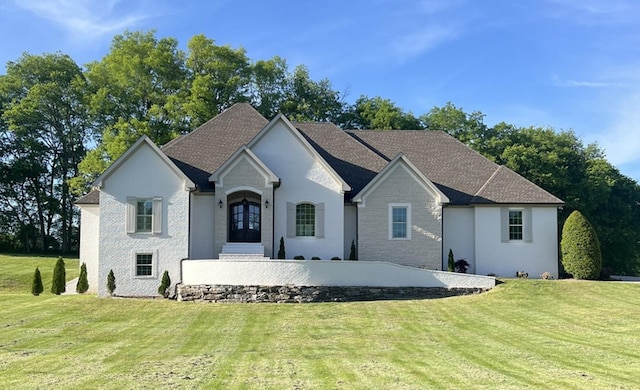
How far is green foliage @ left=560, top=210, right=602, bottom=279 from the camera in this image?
86.8 feet

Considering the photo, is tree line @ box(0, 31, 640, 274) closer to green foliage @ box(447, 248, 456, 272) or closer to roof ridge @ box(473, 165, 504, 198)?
roof ridge @ box(473, 165, 504, 198)

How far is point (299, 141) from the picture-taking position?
27734 millimetres

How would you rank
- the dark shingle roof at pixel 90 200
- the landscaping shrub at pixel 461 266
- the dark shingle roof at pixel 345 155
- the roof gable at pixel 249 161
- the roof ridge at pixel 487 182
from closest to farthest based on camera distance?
1. the roof gable at pixel 249 161
2. the landscaping shrub at pixel 461 266
3. the dark shingle roof at pixel 90 200
4. the roof ridge at pixel 487 182
5. the dark shingle roof at pixel 345 155

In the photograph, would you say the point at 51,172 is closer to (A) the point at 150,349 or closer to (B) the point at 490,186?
(B) the point at 490,186

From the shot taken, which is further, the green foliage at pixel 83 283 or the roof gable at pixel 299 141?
the roof gable at pixel 299 141

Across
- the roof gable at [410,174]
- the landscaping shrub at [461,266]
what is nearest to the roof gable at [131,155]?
the roof gable at [410,174]

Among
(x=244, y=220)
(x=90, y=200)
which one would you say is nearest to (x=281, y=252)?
(x=244, y=220)

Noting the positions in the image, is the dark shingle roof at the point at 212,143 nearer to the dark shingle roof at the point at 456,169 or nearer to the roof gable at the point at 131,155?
the roof gable at the point at 131,155

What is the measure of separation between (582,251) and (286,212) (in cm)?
1405

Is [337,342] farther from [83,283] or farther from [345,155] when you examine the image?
[345,155]

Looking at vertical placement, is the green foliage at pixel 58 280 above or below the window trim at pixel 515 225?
below

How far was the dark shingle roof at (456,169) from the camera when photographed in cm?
2852

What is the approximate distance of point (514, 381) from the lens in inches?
400

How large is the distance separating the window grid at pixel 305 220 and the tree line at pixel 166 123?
21566mm
